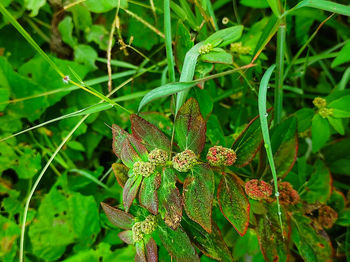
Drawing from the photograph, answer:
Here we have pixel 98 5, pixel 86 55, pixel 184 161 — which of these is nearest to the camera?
pixel 184 161

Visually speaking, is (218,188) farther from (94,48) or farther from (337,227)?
(94,48)

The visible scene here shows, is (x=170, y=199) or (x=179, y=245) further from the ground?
(x=170, y=199)

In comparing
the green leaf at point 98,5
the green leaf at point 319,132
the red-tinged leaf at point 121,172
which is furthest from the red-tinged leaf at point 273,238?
the green leaf at point 98,5

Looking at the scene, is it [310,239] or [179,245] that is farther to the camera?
[310,239]

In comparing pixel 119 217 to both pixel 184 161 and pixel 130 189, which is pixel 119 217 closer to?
pixel 130 189

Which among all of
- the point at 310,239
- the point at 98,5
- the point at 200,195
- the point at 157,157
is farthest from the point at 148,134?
the point at 98,5
